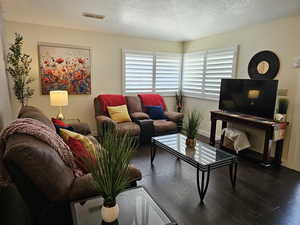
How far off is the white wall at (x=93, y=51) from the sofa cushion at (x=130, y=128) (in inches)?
41.7

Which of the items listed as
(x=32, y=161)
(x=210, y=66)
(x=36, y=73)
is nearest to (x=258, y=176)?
(x=210, y=66)

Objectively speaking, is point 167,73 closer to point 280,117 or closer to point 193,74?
point 193,74

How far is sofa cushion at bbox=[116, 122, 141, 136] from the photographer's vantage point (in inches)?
148

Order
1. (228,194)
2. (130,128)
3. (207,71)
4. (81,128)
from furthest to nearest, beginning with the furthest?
(207,71) < (130,128) < (81,128) < (228,194)

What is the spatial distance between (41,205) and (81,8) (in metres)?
2.69

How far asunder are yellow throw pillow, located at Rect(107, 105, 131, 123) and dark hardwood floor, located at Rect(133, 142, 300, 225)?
1.14 metres

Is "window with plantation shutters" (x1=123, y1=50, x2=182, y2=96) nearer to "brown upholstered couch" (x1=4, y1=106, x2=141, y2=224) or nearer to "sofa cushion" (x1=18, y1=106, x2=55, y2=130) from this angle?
"sofa cushion" (x1=18, y1=106, x2=55, y2=130)

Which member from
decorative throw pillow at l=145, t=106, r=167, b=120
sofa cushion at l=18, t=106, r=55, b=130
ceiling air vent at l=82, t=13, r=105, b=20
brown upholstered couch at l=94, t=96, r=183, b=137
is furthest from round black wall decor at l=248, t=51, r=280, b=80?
sofa cushion at l=18, t=106, r=55, b=130

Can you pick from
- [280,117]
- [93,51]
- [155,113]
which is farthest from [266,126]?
[93,51]

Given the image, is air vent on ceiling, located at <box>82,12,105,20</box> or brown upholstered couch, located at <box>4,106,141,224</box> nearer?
brown upholstered couch, located at <box>4,106,141,224</box>

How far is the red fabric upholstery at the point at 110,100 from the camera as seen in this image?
4.26 metres

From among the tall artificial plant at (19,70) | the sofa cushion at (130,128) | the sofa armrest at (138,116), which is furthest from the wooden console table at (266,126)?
the tall artificial plant at (19,70)

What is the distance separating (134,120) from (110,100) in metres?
0.71

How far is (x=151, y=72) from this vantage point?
5129 mm
